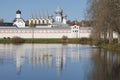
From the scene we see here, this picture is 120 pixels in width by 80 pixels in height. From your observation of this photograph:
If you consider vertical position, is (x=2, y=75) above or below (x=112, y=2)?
below

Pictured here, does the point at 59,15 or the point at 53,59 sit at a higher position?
the point at 59,15

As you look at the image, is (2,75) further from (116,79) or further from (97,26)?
(97,26)

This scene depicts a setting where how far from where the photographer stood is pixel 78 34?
101 meters

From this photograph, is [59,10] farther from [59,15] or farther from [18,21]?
[18,21]

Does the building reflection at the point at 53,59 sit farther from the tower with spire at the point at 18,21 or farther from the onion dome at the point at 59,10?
the onion dome at the point at 59,10

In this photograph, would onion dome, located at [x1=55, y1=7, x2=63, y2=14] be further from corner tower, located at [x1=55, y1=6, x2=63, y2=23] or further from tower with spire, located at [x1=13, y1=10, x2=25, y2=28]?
tower with spire, located at [x1=13, y1=10, x2=25, y2=28]

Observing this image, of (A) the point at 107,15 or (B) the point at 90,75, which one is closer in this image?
(B) the point at 90,75

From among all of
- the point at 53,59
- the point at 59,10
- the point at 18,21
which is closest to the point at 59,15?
the point at 59,10

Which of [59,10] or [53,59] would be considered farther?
[59,10]

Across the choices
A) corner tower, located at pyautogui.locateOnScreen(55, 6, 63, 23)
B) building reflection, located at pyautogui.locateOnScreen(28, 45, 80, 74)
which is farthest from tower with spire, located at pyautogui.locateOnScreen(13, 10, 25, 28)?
building reflection, located at pyautogui.locateOnScreen(28, 45, 80, 74)

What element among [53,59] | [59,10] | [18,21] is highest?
[59,10]

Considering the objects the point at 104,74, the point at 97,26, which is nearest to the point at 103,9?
the point at 97,26

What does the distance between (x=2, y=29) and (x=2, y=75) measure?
86.1 meters

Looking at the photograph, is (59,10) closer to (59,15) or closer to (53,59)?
(59,15)
